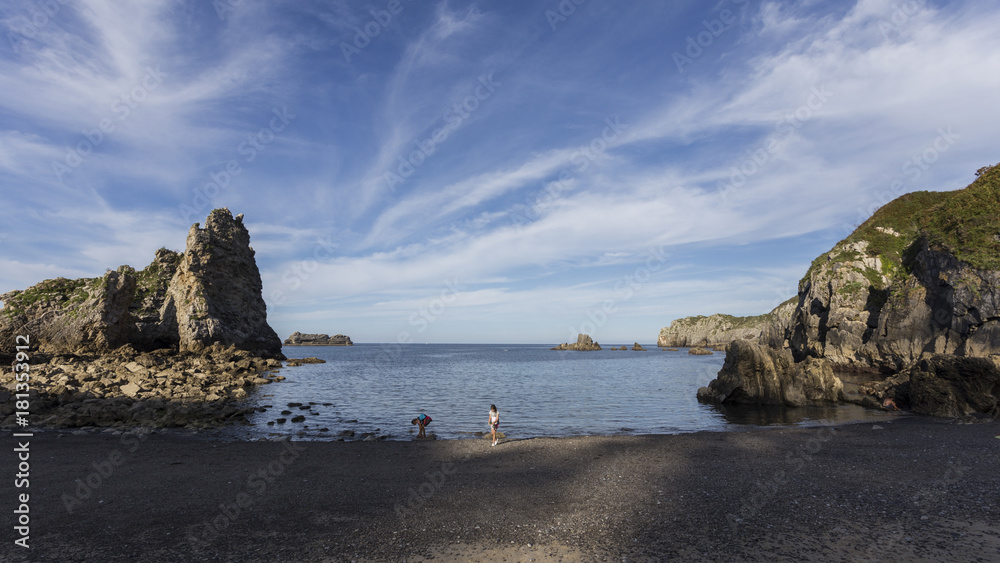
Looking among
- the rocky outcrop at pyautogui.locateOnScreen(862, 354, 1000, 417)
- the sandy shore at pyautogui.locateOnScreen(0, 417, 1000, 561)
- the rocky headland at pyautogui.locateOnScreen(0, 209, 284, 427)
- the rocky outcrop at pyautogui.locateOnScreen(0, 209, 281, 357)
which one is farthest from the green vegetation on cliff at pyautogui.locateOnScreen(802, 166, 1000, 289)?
the rocky outcrop at pyautogui.locateOnScreen(0, 209, 281, 357)

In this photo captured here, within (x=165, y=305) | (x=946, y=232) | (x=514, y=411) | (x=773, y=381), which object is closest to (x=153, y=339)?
(x=165, y=305)

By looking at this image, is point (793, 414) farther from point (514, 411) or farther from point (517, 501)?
point (517, 501)

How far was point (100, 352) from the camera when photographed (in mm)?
63156

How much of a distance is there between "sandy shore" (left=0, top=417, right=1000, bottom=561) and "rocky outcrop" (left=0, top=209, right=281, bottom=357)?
188 ft

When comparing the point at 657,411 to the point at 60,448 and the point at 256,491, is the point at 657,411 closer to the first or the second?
the point at 256,491

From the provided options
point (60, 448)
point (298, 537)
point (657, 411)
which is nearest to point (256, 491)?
point (298, 537)

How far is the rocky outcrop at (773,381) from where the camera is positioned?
36188mm

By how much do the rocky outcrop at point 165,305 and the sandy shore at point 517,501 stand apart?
5743 cm

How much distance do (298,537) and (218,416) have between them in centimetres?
2366

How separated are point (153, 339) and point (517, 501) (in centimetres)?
8535

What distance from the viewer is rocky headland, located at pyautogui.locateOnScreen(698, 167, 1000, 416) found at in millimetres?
29488

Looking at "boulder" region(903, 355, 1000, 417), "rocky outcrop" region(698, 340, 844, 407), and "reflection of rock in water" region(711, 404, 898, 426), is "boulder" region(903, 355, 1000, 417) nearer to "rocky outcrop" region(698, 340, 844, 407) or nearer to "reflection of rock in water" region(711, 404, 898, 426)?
"reflection of rock in water" region(711, 404, 898, 426)

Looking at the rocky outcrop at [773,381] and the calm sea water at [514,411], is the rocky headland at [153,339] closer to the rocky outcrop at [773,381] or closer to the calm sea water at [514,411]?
the calm sea water at [514,411]

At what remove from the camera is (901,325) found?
50.4m
